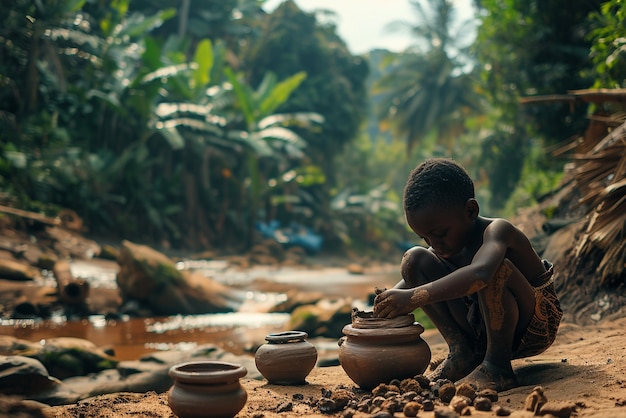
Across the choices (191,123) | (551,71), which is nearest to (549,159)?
(551,71)

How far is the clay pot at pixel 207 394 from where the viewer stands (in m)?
2.91

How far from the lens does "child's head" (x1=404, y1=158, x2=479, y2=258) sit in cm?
335

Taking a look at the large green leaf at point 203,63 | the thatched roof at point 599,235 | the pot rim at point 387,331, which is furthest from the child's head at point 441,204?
the large green leaf at point 203,63

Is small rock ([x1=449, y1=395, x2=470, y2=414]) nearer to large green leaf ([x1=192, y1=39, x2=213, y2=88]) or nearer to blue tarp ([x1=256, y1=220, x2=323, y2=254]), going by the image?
large green leaf ([x1=192, y1=39, x2=213, y2=88])

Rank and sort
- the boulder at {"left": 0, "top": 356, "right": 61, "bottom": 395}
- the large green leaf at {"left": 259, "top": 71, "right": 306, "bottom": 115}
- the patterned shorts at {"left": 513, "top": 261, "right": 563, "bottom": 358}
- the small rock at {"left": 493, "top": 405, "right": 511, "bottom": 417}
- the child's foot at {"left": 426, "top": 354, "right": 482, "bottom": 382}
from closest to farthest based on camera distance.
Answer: the small rock at {"left": 493, "top": 405, "right": 511, "bottom": 417} < the patterned shorts at {"left": 513, "top": 261, "right": 563, "bottom": 358} < the child's foot at {"left": 426, "top": 354, "right": 482, "bottom": 382} < the boulder at {"left": 0, "top": 356, "right": 61, "bottom": 395} < the large green leaf at {"left": 259, "top": 71, "right": 306, "bottom": 115}

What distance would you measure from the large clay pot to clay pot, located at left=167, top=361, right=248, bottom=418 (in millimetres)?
788

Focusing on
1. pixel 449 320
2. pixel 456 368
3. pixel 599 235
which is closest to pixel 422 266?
pixel 449 320

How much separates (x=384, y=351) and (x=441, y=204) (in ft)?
2.79

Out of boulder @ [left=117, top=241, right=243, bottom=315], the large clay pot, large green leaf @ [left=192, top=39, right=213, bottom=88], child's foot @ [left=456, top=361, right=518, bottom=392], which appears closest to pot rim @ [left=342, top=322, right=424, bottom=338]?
A: the large clay pot

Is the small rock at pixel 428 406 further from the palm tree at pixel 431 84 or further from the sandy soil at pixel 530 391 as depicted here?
the palm tree at pixel 431 84

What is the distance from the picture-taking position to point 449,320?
3674 millimetres

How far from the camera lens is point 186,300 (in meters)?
10.3

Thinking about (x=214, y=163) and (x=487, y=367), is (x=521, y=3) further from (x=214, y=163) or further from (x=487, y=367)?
(x=214, y=163)

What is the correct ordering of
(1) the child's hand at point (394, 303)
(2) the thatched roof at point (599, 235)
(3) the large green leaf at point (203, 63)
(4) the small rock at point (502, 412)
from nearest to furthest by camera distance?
(4) the small rock at point (502, 412) < (1) the child's hand at point (394, 303) < (2) the thatched roof at point (599, 235) < (3) the large green leaf at point (203, 63)
